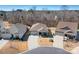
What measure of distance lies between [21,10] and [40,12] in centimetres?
18

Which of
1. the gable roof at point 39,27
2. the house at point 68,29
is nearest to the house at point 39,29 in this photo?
the gable roof at point 39,27

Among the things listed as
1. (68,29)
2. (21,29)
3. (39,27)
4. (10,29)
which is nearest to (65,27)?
(68,29)

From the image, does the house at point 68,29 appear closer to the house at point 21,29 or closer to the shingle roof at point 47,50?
the shingle roof at point 47,50

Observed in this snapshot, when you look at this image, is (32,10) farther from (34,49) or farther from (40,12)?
(34,49)

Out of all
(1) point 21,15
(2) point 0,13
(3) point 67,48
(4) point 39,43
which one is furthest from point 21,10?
(3) point 67,48

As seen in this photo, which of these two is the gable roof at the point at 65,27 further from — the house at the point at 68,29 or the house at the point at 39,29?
the house at the point at 39,29

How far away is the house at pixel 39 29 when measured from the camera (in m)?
2.46

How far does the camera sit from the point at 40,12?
2459 mm

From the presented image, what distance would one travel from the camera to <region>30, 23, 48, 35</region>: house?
246cm

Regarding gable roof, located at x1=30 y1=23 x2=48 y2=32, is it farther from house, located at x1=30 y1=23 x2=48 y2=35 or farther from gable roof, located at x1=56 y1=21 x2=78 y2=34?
gable roof, located at x1=56 y1=21 x2=78 y2=34

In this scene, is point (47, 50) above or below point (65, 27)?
below

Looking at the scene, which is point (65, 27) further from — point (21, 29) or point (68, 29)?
point (21, 29)

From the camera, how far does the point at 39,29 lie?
2.47 m

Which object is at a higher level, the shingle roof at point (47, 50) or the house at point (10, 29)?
the house at point (10, 29)
